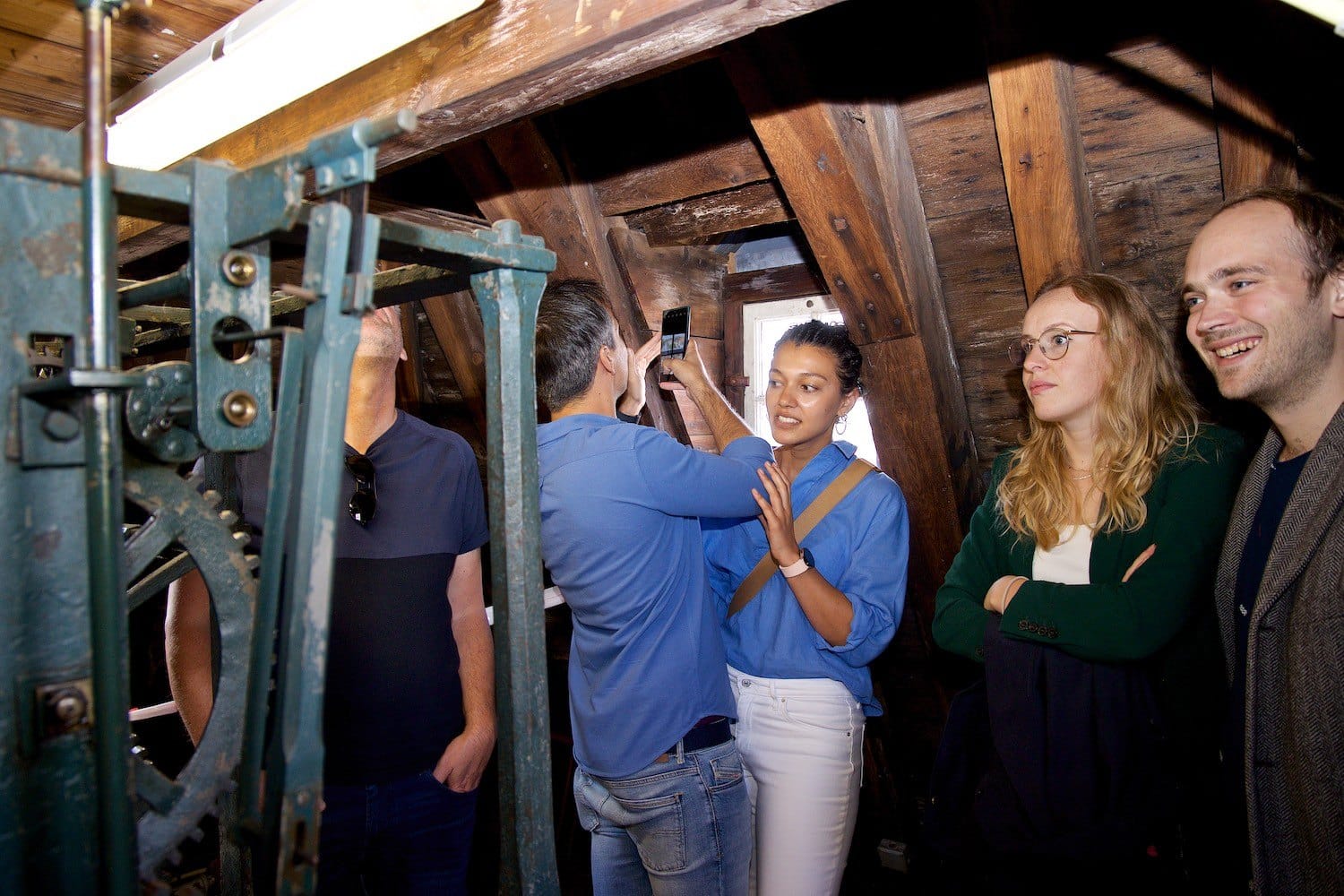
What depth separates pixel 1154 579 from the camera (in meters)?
1.39

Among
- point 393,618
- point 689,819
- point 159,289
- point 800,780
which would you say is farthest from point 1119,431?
point 159,289

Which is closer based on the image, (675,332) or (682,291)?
(675,332)

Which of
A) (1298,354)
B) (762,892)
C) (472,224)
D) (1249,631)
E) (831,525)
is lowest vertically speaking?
(762,892)

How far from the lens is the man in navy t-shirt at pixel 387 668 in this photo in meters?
1.55

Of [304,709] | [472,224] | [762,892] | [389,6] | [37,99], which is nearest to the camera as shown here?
[304,709]

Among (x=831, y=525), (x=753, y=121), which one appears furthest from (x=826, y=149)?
(x=831, y=525)

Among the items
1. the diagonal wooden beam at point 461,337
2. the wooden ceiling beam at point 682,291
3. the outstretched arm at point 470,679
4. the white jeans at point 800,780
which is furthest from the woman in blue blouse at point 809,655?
the diagonal wooden beam at point 461,337

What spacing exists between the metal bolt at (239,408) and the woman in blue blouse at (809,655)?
115 cm

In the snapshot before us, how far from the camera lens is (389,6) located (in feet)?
4.09

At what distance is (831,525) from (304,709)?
140 centimetres

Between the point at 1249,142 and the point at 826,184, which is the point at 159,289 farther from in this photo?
the point at 1249,142

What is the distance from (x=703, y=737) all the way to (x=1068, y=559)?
77 cm

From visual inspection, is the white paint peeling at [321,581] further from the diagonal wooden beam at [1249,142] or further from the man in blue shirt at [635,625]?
the diagonal wooden beam at [1249,142]

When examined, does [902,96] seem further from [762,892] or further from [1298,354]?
[762,892]
